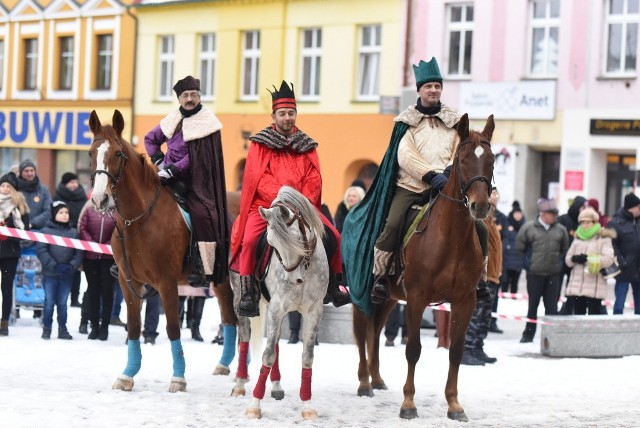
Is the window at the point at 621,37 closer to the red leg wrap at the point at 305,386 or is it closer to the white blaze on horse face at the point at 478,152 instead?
the white blaze on horse face at the point at 478,152

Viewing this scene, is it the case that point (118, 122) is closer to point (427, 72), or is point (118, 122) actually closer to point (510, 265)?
point (427, 72)

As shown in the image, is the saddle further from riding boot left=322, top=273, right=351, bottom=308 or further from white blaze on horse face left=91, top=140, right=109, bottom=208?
white blaze on horse face left=91, top=140, right=109, bottom=208

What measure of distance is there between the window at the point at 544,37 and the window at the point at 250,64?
872cm

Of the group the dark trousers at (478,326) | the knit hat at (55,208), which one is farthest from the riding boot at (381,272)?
the knit hat at (55,208)

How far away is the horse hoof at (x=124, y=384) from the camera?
1076 cm

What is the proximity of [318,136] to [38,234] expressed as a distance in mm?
18716

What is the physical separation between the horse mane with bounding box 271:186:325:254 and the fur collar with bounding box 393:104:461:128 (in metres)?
1.29

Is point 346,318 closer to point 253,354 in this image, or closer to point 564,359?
point 564,359

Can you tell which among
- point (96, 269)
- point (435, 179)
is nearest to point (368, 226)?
point (435, 179)

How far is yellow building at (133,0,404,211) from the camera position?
32.3 m

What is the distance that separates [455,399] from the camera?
1009 cm

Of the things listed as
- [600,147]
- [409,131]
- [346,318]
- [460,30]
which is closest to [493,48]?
[460,30]

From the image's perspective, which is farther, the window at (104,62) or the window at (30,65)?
the window at (30,65)

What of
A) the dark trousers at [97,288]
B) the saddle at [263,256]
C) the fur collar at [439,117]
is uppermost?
the fur collar at [439,117]
